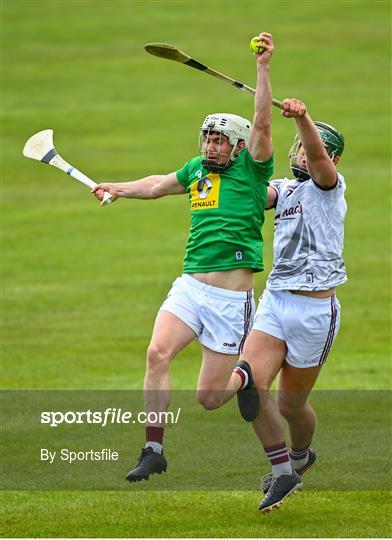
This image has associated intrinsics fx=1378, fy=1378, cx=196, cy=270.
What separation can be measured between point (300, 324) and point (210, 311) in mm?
706

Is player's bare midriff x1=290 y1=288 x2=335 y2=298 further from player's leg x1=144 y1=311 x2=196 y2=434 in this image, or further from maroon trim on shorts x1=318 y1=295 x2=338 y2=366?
player's leg x1=144 y1=311 x2=196 y2=434

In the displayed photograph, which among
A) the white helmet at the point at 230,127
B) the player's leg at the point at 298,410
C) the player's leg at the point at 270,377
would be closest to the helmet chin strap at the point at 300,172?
the white helmet at the point at 230,127

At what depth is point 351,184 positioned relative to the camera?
31219 mm

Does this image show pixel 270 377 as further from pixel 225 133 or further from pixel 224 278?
pixel 225 133

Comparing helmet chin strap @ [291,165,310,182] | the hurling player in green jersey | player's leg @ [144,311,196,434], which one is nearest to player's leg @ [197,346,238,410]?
the hurling player in green jersey

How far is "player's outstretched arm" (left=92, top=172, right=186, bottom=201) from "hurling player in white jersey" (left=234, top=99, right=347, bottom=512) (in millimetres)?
785

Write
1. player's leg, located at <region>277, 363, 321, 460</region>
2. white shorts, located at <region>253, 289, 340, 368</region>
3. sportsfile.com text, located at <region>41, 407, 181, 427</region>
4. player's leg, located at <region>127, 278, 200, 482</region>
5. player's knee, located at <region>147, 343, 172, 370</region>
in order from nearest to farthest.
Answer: player's leg, located at <region>127, 278, 200, 482</region>
player's knee, located at <region>147, 343, 172, 370</region>
white shorts, located at <region>253, 289, 340, 368</region>
player's leg, located at <region>277, 363, 321, 460</region>
sportsfile.com text, located at <region>41, 407, 181, 427</region>

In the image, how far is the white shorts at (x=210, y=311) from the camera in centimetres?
1030

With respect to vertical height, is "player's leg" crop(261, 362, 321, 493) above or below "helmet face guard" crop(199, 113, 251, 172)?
below

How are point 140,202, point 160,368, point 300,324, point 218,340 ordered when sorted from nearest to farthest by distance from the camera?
point 160,368 < point 218,340 < point 300,324 < point 140,202

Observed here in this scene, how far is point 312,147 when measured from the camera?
32.2ft

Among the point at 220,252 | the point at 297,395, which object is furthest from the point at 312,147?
the point at 297,395

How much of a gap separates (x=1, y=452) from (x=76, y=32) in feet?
120

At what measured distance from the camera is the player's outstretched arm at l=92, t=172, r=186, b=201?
1080 centimetres
